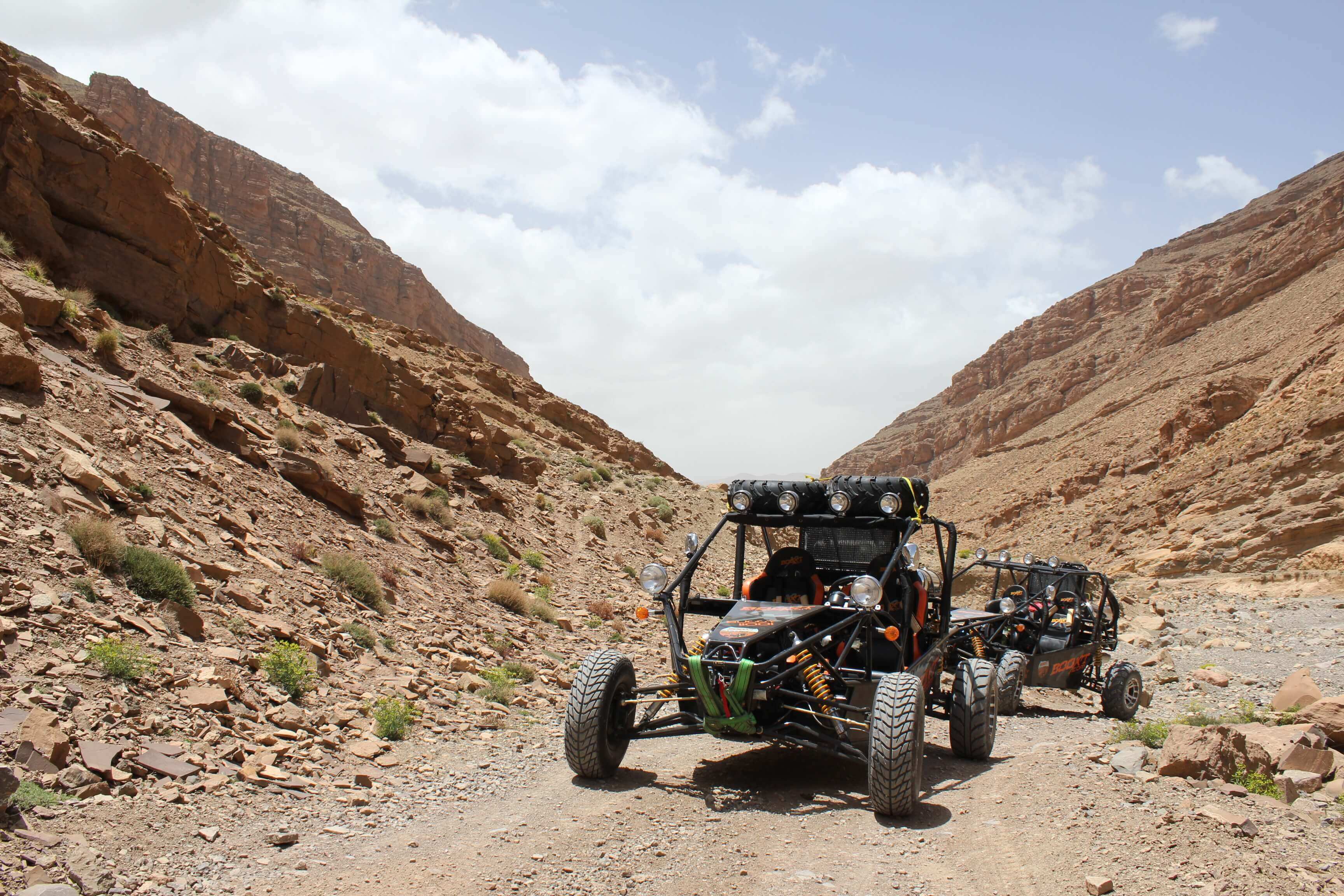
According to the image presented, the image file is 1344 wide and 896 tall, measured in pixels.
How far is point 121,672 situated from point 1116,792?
7444 mm

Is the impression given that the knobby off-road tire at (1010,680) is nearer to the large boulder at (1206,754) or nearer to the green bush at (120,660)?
the large boulder at (1206,754)

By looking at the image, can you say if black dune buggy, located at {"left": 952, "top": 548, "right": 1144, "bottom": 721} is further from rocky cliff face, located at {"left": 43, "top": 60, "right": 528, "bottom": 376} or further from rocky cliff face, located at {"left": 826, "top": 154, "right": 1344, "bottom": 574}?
rocky cliff face, located at {"left": 43, "top": 60, "right": 528, "bottom": 376}

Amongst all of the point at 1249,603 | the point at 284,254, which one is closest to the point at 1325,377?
the point at 1249,603

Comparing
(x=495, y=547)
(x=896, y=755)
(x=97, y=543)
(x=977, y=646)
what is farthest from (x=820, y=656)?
(x=495, y=547)

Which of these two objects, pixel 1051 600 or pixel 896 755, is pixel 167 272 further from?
pixel 1051 600

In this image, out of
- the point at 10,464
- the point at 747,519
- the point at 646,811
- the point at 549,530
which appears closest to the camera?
the point at 646,811

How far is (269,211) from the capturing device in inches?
2729

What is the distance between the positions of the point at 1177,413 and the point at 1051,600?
40552mm

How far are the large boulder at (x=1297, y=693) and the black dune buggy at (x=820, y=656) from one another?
320 cm

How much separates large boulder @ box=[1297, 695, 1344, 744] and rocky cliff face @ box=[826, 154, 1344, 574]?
82.0 feet

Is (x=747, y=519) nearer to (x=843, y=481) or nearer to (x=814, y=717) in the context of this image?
(x=843, y=481)

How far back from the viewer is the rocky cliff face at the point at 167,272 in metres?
15.4

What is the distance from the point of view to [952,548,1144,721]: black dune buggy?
11.3m

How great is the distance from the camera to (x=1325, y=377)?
35.8 m
